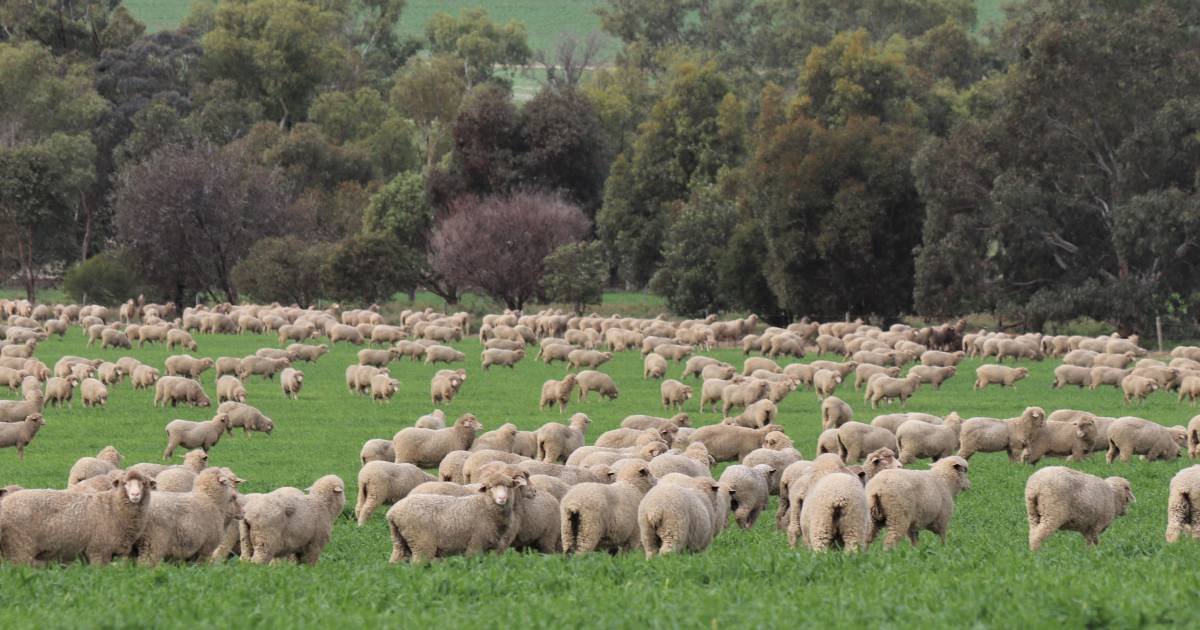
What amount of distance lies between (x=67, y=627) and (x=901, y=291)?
58.9 metres

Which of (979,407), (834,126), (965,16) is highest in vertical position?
(965,16)

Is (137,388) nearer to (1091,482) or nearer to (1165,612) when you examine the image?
(1091,482)

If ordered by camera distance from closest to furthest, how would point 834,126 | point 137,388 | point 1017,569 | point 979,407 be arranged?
point 1017,569, point 979,407, point 137,388, point 834,126

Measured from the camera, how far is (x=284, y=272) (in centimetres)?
7894

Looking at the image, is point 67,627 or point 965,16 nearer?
point 67,627

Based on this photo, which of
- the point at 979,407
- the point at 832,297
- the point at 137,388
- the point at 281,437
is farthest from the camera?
the point at 832,297

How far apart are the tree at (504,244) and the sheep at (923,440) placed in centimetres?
5228

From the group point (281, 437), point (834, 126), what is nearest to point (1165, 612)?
point (281, 437)

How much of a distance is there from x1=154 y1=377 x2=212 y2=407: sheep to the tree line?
3349 cm

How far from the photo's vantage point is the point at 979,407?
3594 cm

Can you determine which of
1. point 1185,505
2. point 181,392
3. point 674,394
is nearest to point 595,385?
point 674,394

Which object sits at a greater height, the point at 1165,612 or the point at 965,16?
the point at 965,16

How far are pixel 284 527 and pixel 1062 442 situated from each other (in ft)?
47.1

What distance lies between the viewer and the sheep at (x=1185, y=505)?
55.2 ft
